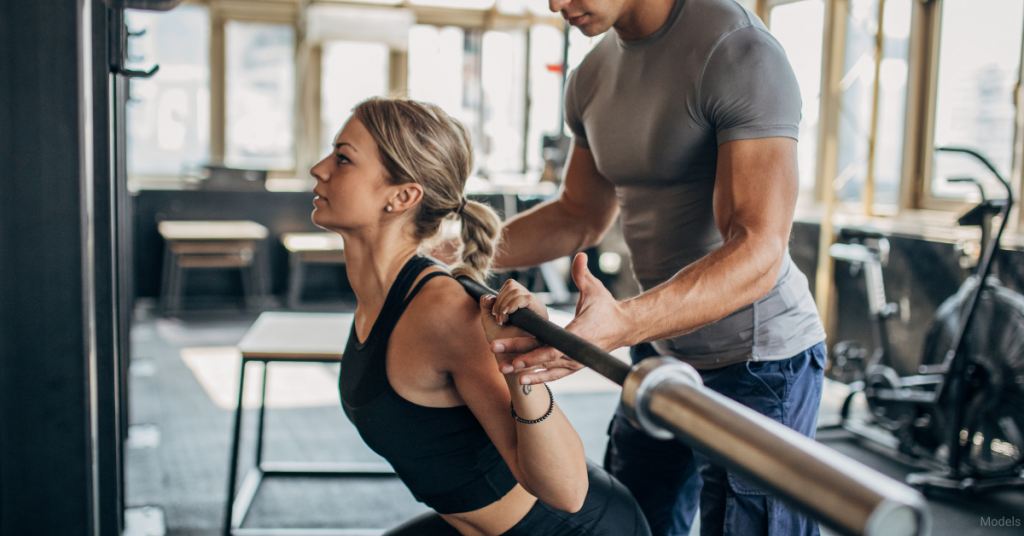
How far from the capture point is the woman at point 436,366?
1162mm

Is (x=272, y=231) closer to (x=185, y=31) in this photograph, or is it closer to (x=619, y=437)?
(x=185, y=31)

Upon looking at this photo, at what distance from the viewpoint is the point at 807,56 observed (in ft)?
17.2

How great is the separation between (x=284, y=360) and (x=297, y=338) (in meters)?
0.16

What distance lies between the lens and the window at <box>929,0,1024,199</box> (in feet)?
12.6

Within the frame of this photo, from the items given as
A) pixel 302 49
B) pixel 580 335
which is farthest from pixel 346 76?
pixel 580 335

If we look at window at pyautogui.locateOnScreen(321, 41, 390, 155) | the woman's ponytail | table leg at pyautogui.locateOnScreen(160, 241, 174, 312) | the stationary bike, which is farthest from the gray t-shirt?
window at pyautogui.locateOnScreen(321, 41, 390, 155)

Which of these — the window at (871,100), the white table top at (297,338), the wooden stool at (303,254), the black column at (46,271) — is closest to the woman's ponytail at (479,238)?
the black column at (46,271)

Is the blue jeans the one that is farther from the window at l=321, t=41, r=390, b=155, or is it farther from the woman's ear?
the window at l=321, t=41, r=390, b=155

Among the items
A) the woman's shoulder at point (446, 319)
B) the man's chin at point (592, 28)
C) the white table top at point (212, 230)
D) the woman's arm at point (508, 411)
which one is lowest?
the white table top at point (212, 230)

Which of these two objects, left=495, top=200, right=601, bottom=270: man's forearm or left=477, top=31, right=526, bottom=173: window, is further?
left=477, top=31, right=526, bottom=173: window

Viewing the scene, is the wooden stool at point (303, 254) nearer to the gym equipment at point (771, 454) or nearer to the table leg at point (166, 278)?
the table leg at point (166, 278)

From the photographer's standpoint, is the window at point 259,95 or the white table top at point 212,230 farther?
the window at point 259,95

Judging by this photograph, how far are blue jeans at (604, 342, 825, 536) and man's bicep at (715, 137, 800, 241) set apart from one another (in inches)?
11.4

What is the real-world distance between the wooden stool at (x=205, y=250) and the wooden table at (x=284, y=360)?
11.0 feet
